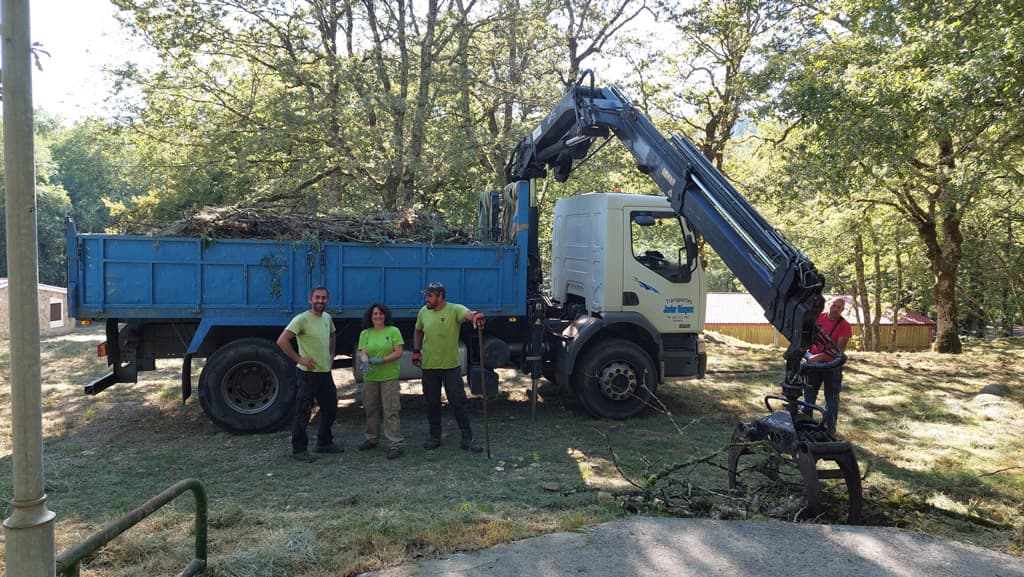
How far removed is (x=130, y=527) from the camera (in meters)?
2.90

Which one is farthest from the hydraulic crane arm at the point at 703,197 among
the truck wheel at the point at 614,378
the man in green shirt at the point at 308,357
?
the man in green shirt at the point at 308,357

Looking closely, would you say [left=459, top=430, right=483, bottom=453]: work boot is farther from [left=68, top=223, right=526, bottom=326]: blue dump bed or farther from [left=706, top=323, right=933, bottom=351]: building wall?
[left=706, top=323, right=933, bottom=351]: building wall

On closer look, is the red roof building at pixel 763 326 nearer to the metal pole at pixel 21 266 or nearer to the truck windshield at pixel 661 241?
the truck windshield at pixel 661 241

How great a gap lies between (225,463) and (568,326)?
13.5ft

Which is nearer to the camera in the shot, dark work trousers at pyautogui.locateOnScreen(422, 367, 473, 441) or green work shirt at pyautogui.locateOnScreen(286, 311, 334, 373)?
green work shirt at pyautogui.locateOnScreen(286, 311, 334, 373)

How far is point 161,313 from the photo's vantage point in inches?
275

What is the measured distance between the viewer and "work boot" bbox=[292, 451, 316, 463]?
6387 millimetres

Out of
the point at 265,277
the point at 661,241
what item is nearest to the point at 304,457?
the point at 265,277

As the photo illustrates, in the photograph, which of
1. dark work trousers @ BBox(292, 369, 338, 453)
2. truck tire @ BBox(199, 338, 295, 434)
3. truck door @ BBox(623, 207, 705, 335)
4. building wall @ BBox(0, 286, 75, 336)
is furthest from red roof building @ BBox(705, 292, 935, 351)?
dark work trousers @ BBox(292, 369, 338, 453)

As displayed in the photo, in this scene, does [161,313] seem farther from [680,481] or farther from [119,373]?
[680,481]

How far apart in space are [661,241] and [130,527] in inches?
265

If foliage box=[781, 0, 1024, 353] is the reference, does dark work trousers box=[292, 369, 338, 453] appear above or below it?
below

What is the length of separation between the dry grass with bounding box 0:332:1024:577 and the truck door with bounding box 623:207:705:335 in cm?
125

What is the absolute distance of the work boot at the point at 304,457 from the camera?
639 cm
